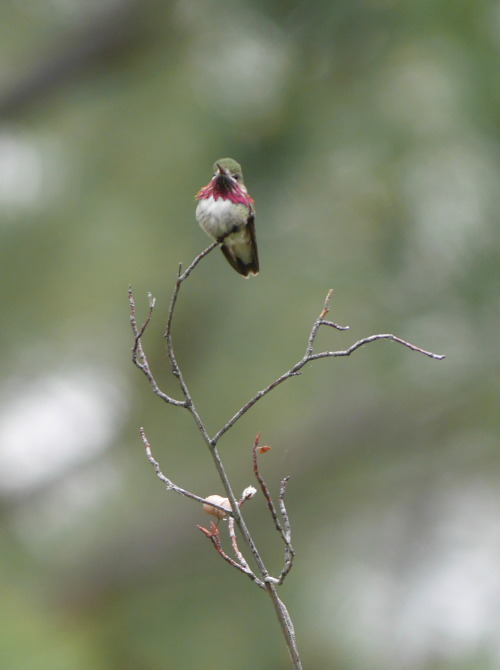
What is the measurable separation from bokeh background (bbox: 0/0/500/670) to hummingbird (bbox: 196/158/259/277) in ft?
7.51

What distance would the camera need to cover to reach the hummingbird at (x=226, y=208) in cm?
150

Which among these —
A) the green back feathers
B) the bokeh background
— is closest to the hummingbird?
the green back feathers

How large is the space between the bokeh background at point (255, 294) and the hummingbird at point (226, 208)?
7.51ft

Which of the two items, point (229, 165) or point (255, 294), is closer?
point (229, 165)

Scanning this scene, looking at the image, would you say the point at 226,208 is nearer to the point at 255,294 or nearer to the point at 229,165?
the point at 229,165

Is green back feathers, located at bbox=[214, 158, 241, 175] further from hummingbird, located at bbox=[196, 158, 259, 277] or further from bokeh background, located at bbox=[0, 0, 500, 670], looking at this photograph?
bokeh background, located at bbox=[0, 0, 500, 670]

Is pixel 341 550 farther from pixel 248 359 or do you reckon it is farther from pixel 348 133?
pixel 348 133

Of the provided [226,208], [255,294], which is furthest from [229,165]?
[255,294]

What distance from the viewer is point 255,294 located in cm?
450

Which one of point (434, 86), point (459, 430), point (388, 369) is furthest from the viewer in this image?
point (459, 430)

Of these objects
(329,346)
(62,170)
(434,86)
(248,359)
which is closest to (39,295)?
(62,170)

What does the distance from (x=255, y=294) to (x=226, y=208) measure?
9.71ft

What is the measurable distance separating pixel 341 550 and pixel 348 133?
6.88ft

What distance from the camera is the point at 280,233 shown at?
4230mm
